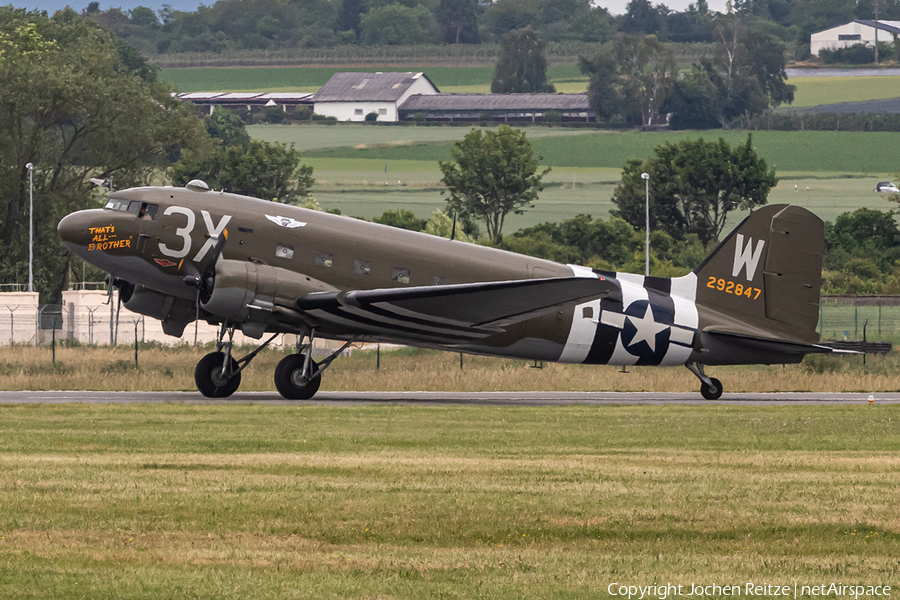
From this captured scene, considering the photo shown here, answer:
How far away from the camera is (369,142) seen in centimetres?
19888

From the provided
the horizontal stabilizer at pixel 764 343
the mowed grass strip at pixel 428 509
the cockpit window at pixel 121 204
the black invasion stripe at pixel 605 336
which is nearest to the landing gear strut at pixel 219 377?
the cockpit window at pixel 121 204

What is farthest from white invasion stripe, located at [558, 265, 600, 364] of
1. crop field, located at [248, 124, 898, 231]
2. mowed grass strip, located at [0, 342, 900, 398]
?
crop field, located at [248, 124, 898, 231]

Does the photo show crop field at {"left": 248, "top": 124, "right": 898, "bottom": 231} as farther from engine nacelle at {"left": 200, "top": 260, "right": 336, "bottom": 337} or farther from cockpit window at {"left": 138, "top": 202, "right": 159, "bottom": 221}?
engine nacelle at {"left": 200, "top": 260, "right": 336, "bottom": 337}

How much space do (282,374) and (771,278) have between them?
47.4 ft

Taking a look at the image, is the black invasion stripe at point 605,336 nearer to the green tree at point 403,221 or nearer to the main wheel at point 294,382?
the main wheel at point 294,382

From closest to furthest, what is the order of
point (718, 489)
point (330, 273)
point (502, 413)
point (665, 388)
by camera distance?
1. point (718, 489)
2. point (502, 413)
3. point (330, 273)
4. point (665, 388)

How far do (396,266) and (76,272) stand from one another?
5776cm

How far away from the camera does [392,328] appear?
Answer: 32.3 m

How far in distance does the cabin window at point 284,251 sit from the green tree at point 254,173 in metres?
84.6

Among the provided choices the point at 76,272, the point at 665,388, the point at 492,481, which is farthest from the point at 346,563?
the point at 76,272

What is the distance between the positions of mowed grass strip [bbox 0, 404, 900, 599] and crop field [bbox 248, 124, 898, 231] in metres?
114

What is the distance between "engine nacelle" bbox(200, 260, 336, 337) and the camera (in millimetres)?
30312

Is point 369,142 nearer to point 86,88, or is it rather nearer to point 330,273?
point 86,88

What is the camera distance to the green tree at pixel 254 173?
384ft
